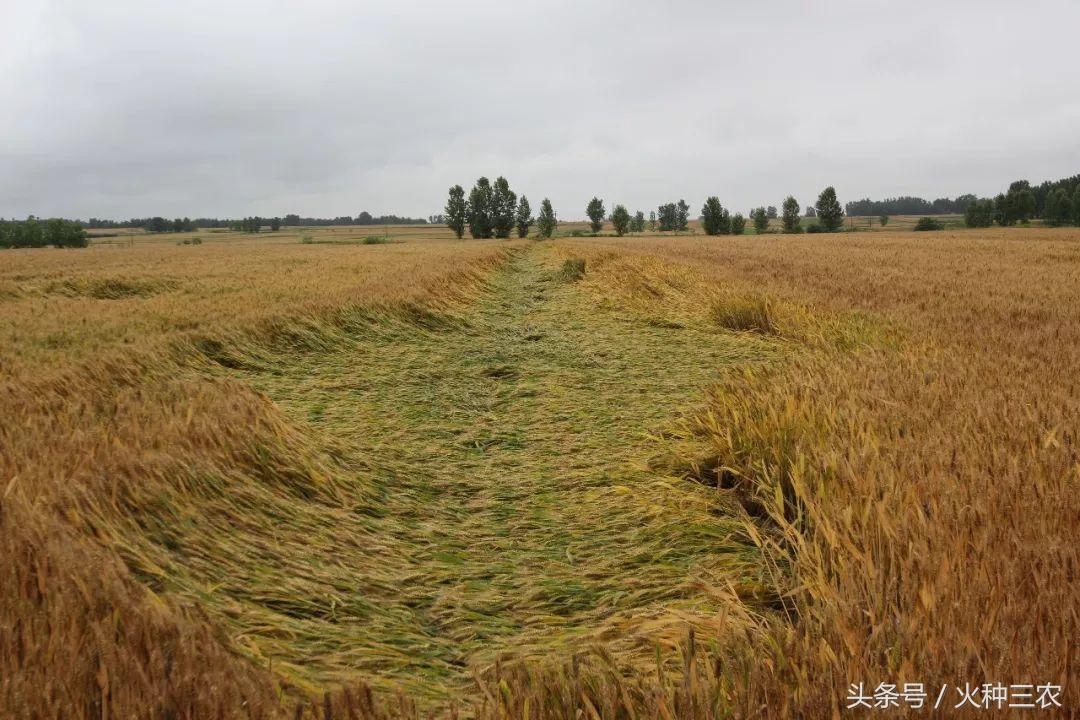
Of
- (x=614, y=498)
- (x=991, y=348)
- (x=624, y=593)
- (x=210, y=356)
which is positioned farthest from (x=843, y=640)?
(x=210, y=356)

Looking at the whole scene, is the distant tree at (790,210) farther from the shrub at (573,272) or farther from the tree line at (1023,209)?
the shrub at (573,272)

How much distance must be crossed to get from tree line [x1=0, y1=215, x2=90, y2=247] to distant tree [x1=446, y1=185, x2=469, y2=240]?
51823 millimetres

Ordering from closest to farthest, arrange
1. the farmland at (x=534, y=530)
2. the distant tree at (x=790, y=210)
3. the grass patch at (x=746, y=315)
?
the farmland at (x=534, y=530), the grass patch at (x=746, y=315), the distant tree at (x=790, y=210)

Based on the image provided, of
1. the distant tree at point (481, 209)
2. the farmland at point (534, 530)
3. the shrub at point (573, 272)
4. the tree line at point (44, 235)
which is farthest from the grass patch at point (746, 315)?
the distant tree at point (481, 209)

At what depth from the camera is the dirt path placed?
2271 mm

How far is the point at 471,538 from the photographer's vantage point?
322 centimetres

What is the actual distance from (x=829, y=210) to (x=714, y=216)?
22440 mm

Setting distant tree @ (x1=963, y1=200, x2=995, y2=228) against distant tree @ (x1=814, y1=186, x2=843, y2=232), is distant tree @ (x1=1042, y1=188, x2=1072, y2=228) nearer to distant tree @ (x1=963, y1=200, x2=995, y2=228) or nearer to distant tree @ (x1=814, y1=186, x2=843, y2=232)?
distant tree @ (x1=963, y1=200, x2=995, y2=228)

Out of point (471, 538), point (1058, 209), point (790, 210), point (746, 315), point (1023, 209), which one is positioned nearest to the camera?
point (471, 538)

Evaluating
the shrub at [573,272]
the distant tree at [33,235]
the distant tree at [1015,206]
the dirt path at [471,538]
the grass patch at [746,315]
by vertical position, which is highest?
the distant tree at [1015,206]

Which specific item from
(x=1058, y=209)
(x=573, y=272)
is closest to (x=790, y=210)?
(x=1058, y=209)

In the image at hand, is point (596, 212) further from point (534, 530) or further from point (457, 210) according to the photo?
point (534, 530)

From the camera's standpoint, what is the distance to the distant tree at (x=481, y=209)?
331ft

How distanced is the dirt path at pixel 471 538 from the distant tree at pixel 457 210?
99169 millimetres
